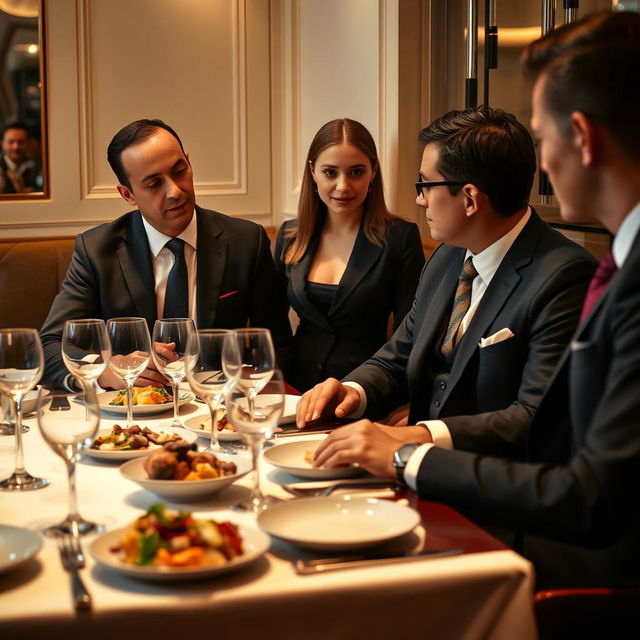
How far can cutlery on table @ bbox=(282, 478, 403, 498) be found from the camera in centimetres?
154

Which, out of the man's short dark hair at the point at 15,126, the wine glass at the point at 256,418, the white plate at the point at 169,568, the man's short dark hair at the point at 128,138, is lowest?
the white plate at the point at 169,568

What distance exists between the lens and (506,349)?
2115 millimetres

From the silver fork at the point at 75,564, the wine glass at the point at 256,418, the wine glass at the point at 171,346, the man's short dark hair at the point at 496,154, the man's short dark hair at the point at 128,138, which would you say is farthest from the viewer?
the man's short dark hair at the point at 128,138

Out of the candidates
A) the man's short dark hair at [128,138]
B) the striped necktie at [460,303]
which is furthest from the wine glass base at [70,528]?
the man's short dark hair at [128,138]

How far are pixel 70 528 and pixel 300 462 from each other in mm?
465

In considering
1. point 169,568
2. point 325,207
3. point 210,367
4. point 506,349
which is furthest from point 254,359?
point 325,207

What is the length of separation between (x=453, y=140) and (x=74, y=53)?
3005 mm

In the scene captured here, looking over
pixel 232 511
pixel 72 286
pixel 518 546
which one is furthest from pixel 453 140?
pixel 72 286

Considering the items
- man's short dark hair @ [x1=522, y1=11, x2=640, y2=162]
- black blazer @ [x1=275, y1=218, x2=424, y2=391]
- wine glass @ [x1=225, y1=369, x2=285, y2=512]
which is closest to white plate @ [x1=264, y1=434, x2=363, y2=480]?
wine glass @ [x1=225, y1=369, x2=285, y2=512]

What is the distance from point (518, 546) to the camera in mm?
1734

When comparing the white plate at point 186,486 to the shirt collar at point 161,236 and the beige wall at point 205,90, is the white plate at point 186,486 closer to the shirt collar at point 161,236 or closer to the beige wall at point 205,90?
the shirt collar at point 161,236

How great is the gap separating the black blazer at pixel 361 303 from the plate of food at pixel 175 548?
2342 millimetres

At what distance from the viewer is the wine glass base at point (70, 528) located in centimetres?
135

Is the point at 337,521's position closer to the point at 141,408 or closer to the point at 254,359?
the point at 254,359
